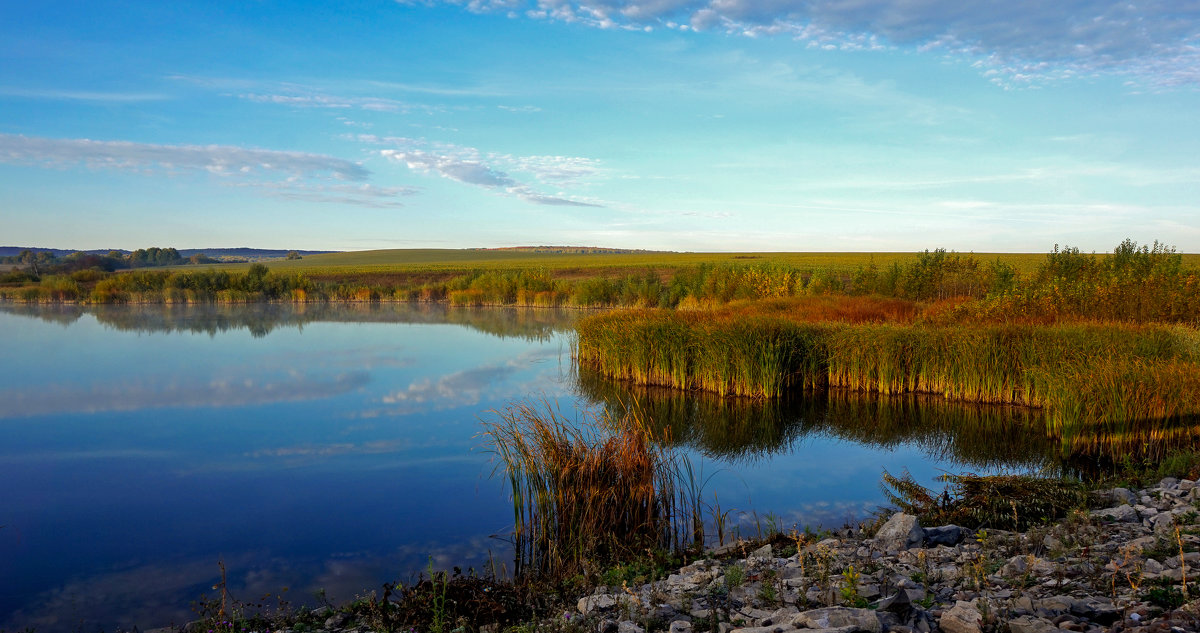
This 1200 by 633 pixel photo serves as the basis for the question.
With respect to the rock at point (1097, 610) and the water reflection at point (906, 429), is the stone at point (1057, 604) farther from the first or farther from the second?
the water reflection at point (906, 429)

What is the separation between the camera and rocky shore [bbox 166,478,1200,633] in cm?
353

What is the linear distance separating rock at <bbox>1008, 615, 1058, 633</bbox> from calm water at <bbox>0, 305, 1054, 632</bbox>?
3.89 m

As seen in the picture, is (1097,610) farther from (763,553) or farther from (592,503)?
(592,503)

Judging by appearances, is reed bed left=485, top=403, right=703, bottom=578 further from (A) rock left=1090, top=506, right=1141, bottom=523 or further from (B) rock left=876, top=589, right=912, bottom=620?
(A) rock left=1090, top=506, right=1141, bottom=523

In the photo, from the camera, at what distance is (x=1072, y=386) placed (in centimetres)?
1006

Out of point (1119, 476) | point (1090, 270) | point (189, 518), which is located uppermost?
point (1090, 270)

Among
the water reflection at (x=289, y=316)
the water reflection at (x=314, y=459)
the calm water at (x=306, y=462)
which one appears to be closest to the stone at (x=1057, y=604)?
the calm water at (x=306, y=462)

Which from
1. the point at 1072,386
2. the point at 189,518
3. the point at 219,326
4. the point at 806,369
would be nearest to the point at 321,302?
the point at 219,326

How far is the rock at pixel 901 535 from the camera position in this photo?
5.44 metres

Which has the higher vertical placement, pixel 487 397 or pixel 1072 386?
pixel 1072 386

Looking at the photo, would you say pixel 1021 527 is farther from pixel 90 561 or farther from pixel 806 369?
pixel 806 369

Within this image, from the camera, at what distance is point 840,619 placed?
3486mm

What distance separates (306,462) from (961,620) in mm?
8575

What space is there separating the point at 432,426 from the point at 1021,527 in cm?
860
